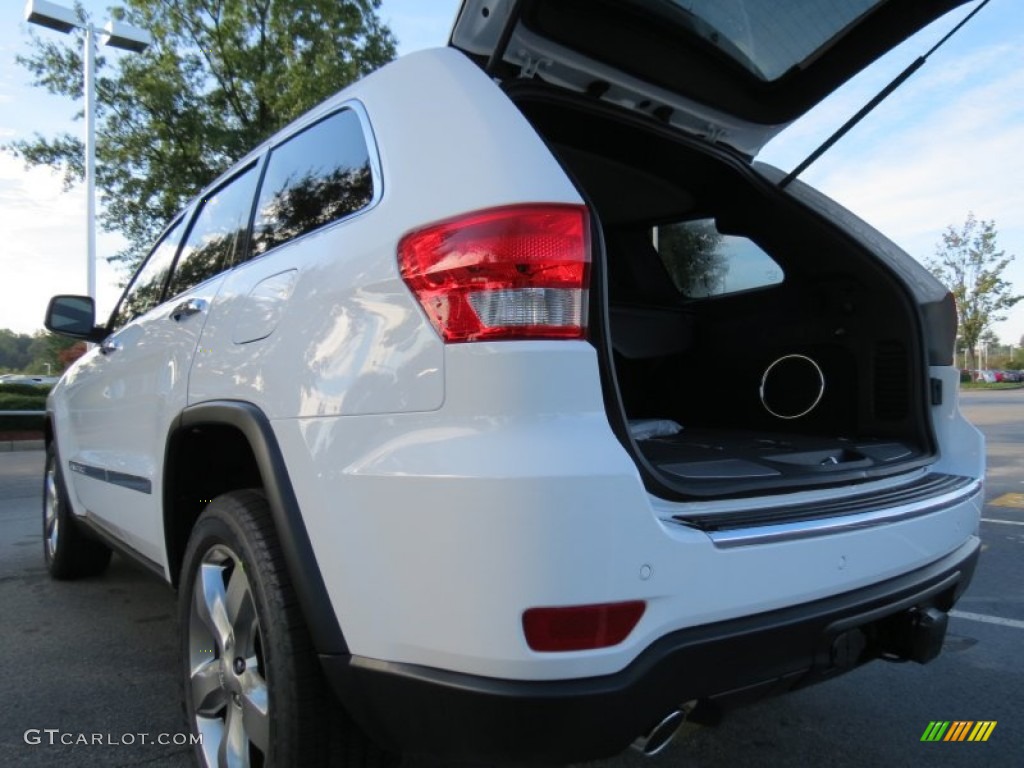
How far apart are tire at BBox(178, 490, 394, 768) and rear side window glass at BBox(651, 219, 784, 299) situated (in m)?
2.25

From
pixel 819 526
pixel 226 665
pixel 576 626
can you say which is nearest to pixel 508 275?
pixel 576 626

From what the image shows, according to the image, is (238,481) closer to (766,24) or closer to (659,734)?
(659,734)

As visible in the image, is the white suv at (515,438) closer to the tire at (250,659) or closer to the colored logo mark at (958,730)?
the tire at (250,659)

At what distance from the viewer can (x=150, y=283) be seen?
11.3ft

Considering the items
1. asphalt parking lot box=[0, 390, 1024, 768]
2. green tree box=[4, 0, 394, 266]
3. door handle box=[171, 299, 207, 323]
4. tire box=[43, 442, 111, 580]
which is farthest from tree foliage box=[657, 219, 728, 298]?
green tree box=[4, 0, 394, 266]

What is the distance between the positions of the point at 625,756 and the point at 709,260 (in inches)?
85.5

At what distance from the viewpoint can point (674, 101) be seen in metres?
2.53

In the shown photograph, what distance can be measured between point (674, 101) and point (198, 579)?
212 centimetres

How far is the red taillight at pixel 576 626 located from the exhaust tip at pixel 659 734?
0.26 meters

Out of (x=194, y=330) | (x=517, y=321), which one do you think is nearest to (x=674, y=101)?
(x=517, y=321)

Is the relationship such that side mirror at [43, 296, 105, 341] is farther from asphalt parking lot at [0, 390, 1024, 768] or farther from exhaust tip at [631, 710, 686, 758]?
exhaust tip at [631, 710, 686, 758]

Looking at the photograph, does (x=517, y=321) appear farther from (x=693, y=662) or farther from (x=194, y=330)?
(x=194, y=330)

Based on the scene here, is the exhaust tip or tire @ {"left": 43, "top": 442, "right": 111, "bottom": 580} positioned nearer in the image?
the exhaust tip

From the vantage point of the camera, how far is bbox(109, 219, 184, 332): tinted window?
3.24m
